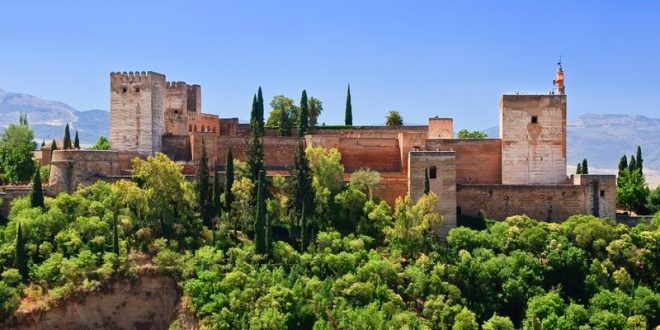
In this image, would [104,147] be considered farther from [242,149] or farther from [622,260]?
[622,260]

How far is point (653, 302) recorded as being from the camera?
32.1 meters

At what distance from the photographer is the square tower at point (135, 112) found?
4153cm

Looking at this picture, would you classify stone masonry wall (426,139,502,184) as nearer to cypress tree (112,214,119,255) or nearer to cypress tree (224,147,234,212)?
cypress tree (224,147,234,212)

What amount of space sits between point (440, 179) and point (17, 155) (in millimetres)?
18161

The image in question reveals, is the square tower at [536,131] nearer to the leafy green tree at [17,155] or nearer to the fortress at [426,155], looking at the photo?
the fortress at [426,155]

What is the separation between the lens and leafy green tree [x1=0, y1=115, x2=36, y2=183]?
41.1m

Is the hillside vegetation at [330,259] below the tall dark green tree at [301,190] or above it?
below

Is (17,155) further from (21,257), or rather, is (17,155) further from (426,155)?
(426,155)

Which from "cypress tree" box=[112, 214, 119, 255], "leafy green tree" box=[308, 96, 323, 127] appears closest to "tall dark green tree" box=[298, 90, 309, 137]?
"leafy green tree" box=[308, 96, 323, 127]

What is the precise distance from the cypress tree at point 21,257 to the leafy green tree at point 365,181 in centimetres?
1237

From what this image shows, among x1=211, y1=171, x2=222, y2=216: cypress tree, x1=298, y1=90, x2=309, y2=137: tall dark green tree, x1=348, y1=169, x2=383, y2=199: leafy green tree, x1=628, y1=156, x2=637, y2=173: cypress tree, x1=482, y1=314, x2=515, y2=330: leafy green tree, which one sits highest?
x1=298, y1=90, x2=309, y2=137: tall dark green tree

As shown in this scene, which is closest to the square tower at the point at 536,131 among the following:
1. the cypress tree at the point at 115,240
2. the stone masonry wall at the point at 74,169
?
the cypress tree at the point at 115,240

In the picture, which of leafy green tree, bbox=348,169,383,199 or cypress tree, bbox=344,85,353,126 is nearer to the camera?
leafy green tree, bbox=348,169,383,199

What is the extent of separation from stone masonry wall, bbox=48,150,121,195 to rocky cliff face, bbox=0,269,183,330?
6.66 meters
